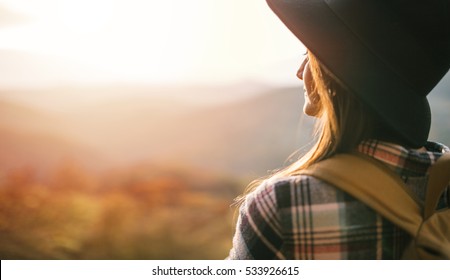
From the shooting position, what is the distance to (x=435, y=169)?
0.92 m

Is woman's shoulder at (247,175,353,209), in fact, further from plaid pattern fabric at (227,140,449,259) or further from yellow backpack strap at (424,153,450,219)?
yellow backpack strap at (424,153,450,219)

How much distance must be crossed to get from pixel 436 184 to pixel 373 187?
113 millimetres

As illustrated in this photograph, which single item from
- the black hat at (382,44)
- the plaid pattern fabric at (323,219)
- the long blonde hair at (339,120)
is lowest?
the plaid pattern fabric at (323,219)

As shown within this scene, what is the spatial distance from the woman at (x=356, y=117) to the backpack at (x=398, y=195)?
2 cm

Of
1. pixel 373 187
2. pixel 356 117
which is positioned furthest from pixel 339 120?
pixel 373 187

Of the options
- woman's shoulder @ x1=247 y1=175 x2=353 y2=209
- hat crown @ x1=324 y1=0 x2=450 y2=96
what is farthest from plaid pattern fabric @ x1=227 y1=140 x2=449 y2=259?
hat crown @ x1=324 y1=0 x2=450 y2=96

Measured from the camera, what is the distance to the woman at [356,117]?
90cm

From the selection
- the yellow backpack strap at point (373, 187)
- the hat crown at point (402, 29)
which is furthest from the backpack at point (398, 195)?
the hat crown at point (402, 29)

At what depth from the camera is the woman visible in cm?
90

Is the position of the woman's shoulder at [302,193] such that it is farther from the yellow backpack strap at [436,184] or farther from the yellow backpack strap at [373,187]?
the yellow backpack strap at [436,184]
